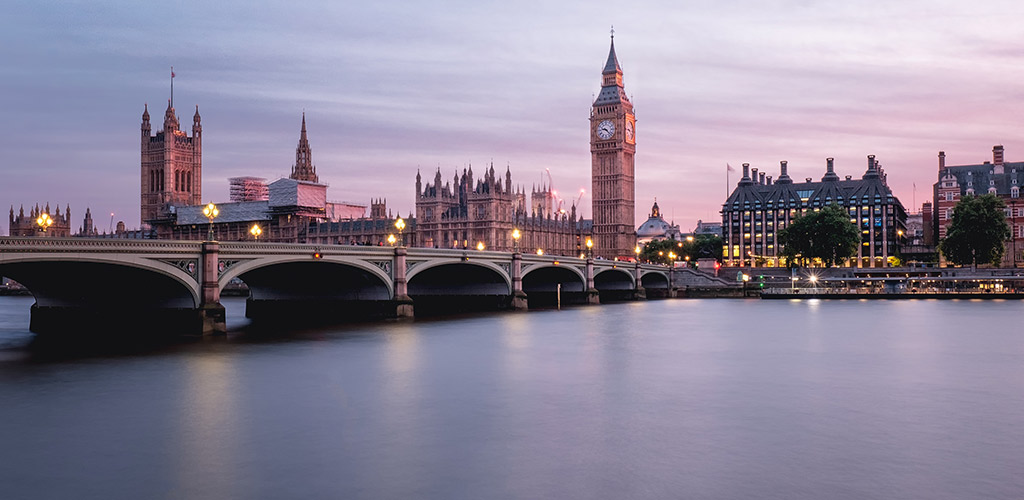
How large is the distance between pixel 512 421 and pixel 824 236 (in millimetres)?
110101

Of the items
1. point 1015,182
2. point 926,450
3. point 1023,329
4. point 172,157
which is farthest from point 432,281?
point 172,157

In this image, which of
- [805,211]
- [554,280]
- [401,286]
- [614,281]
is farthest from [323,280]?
[805,211]

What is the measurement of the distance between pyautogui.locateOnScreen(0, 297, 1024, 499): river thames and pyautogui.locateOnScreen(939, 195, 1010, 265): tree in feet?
237

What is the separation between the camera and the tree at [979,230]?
346ft

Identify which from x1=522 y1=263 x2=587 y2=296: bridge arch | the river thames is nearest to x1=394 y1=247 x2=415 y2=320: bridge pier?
the river thames

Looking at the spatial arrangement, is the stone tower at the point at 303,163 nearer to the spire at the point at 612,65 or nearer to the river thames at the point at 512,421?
the spire at the point at 612,65

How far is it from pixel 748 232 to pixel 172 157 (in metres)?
130

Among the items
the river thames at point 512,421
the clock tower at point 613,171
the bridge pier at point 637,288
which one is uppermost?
the clock tower at point 613,171

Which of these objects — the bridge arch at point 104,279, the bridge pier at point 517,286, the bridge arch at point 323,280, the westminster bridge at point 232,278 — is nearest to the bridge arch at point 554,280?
the westminster bridge at point 232,278

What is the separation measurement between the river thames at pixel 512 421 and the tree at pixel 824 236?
82.4 m

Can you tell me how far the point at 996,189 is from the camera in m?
128

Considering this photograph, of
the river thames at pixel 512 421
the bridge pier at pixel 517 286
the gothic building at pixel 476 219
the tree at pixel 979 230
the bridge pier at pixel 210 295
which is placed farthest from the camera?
the gothic building at pixel 476 219

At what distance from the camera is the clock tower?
17000 cm

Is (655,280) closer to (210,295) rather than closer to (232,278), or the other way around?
(232,278)
